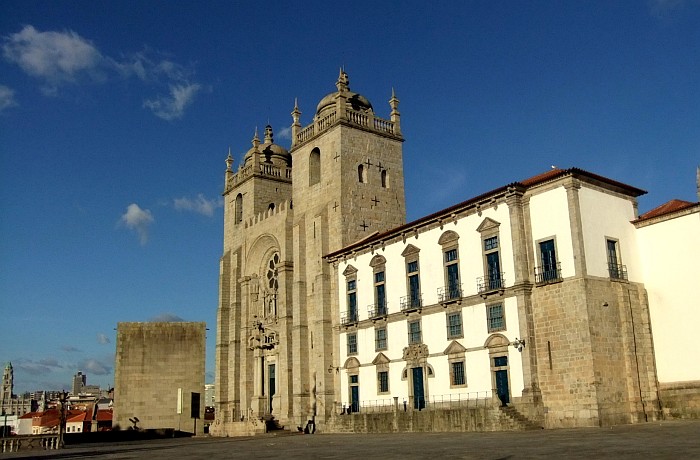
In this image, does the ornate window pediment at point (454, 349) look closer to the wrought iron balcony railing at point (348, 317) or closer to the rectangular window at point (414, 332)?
the rectangular window at point (414, 332)

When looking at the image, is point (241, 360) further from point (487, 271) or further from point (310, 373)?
point (487, 271)

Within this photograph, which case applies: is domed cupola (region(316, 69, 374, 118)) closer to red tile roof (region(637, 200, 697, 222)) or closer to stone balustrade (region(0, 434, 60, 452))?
red tile roof (region(637, 200, 697, 222))

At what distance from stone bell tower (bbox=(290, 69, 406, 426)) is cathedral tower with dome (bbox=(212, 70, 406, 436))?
0.07m

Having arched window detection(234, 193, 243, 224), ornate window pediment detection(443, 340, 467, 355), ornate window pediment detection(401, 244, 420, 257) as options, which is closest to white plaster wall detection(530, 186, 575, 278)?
ornate window pediment detection(443, 340, 467, 355)

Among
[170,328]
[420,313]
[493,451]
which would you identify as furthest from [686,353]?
[170,328]

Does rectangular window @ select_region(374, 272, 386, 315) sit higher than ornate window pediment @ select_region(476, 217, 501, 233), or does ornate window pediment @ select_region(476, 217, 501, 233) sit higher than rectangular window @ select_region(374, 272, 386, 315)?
ornate window pediment @ select_region(476, 217, 501, 233)

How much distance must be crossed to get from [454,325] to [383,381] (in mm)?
6476

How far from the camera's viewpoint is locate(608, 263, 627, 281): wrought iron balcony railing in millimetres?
30891

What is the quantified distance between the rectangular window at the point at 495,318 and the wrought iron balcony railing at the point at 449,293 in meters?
2.11

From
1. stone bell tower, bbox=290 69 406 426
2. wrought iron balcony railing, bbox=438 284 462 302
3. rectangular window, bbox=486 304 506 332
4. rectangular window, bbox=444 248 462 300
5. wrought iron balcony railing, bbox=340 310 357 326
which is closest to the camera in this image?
rectangular window, bbox=486 304 506 332

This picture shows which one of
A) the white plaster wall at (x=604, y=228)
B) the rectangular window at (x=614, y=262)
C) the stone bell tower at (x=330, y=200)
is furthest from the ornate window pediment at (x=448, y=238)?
the stone bell tower at (x=330, y=200)

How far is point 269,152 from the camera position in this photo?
2346 inches

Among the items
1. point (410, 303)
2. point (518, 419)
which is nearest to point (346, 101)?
point (410, 303)

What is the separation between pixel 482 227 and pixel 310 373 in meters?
17.0
